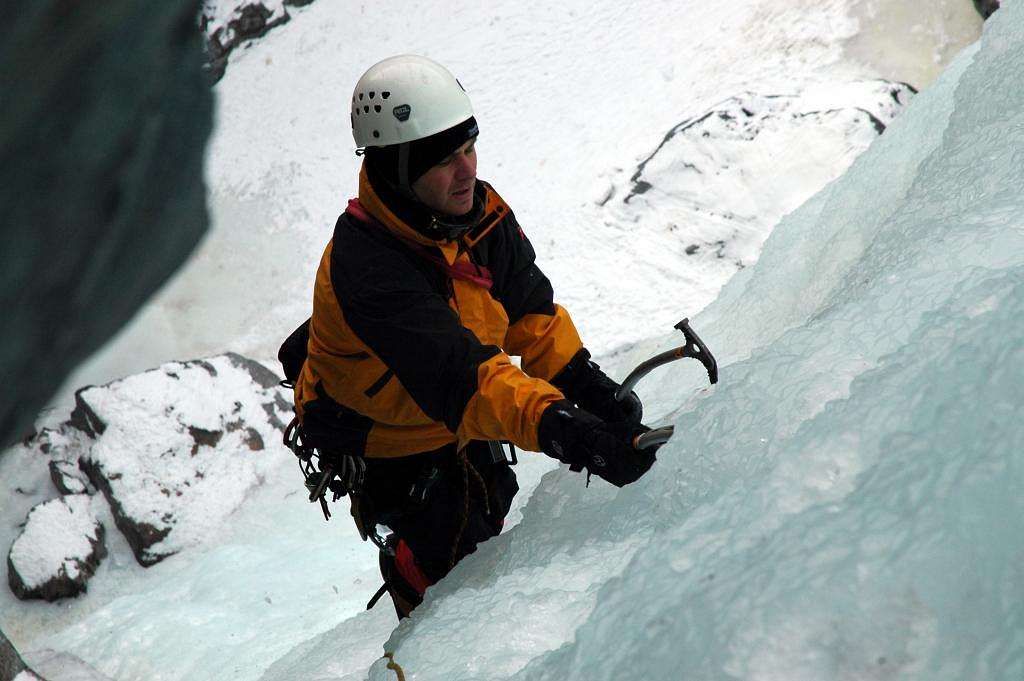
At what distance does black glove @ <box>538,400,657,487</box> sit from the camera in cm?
153

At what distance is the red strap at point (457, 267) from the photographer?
1.77m

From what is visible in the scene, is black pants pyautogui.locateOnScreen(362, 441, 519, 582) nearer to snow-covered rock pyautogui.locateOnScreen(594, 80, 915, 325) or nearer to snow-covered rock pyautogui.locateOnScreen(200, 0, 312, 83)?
snow-covered rock pyautogui.locateOnScreen(594, 80, 915, 325)

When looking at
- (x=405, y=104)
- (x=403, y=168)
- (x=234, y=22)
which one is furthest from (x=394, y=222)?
(x=234, y=22)

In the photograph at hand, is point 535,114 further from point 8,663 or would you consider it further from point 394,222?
point 394,222

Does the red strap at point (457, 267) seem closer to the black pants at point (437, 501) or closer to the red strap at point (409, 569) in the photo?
the black pants at point (437, 501)

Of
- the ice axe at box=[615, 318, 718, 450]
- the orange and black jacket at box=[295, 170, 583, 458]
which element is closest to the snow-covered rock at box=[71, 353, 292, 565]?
the orange and black jacket at box=[295, 170, 583, 458]

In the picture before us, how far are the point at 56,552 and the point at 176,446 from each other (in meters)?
0.86

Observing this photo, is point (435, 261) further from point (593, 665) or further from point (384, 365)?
point (593, 665)

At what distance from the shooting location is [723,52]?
7.18 meters

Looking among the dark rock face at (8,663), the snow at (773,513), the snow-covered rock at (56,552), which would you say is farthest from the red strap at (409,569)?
the snow-covered rock at (56,552)

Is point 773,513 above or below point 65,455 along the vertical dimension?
above

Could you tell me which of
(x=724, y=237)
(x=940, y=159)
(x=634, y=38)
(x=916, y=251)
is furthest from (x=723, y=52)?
(x=916, y=251)

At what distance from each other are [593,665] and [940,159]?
1413 mm

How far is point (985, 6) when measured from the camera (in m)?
6.60
